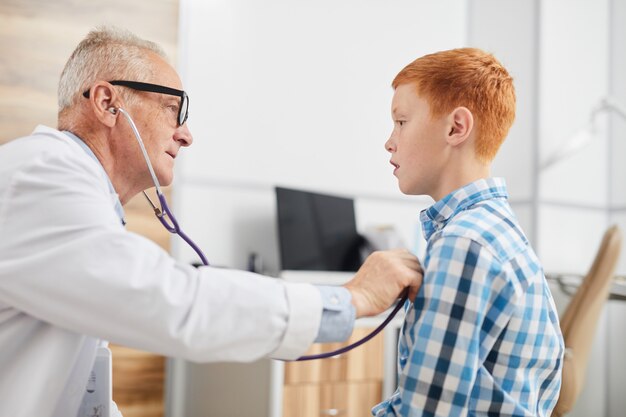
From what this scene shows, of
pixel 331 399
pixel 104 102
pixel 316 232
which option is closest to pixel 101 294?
pixel 104 102

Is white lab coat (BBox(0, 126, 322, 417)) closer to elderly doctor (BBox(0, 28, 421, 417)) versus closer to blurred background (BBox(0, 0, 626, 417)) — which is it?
elderly doctor (BBox(0, 28, 421, 417))

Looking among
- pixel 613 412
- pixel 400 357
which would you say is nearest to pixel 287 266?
pixel 400 357

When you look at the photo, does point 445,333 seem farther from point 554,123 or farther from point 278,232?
point 554,123

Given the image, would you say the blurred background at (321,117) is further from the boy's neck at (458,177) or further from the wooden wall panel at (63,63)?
the boy's neck at (458,177)

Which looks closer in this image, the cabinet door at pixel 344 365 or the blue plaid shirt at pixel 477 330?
the blue plaid shirt at pixel 477 330

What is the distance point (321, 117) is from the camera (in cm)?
289

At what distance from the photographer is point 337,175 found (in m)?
2.93

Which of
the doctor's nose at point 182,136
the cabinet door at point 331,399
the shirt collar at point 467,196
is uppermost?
the doctor's nose at point 182,136

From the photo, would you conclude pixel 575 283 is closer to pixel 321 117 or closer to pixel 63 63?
pixel 321 117

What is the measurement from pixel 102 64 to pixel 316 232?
1.59m

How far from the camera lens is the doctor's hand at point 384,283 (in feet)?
Answer: 2.90

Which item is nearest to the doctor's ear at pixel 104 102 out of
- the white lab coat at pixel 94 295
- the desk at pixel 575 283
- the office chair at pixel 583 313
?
the white lab coat at pixel 94 295

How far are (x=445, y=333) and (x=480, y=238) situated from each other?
0.14 m

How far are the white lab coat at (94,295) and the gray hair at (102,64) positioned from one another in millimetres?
307
